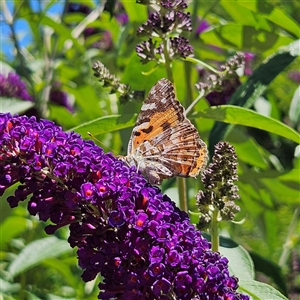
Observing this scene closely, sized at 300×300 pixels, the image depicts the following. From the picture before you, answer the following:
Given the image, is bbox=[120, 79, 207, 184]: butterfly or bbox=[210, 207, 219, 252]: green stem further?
bbox=[120, 79, 207, 184]: butterfly

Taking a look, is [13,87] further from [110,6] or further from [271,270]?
[271,270]

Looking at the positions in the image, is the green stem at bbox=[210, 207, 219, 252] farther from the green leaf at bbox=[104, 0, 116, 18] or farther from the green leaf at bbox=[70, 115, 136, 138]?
the green leaf at bbox=[104, 0, 116, 18]

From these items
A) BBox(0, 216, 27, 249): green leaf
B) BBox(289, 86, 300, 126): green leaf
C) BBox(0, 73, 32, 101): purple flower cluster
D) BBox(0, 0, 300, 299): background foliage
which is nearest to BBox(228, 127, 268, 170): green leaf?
BBox(0, 0, 300, 299): background foliage

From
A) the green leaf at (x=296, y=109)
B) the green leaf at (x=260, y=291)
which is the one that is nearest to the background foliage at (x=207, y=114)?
the green leaf at (x=296, y=109)

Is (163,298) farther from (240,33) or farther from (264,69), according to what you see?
(240,33)

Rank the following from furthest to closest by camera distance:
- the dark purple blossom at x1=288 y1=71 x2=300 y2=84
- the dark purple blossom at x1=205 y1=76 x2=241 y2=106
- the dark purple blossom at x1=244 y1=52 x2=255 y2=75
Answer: the dark purple blossom at x1=288 y1=71 x2=300 y2=84 → the dark purple blossom at x1=244 y1=52 x2=255 y2=75 → the dark purple blossom at x1=205 y1=76 x2=241 y2=106

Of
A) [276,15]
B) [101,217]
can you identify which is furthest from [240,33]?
[101,217]

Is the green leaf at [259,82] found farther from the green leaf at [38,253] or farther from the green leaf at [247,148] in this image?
the green leaf at [38,253]
